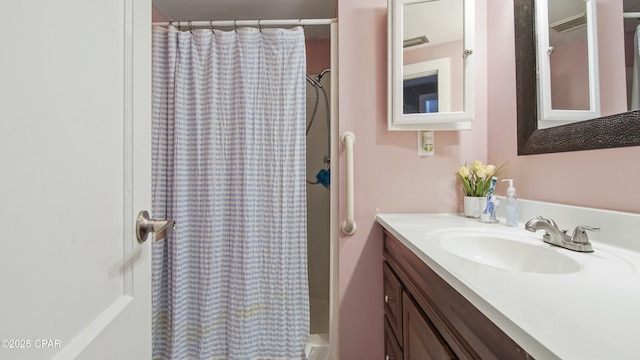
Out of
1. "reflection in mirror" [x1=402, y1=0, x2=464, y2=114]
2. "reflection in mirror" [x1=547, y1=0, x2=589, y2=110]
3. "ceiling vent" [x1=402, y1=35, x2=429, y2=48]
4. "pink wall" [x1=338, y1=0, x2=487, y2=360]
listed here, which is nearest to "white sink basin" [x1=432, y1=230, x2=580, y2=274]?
"pink wall" [x1=338, y1=0, x2=487, y2=360]

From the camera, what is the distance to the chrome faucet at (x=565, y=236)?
24.4 inches

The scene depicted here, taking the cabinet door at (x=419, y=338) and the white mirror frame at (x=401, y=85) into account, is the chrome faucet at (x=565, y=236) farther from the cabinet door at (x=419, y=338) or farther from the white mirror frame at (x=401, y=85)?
the white mirror frame at (x=401, y=85)

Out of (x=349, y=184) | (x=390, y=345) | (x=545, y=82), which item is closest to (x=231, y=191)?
(x=349, y=184)

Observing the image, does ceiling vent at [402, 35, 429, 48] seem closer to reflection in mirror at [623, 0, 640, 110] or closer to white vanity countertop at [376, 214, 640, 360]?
reflection in mirror at [623, 0, 640, 110]

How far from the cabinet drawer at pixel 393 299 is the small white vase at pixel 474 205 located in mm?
455

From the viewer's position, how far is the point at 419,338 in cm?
67

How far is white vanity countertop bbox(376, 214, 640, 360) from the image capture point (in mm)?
277

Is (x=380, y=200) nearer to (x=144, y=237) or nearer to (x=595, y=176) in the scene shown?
(x=595, y=176)

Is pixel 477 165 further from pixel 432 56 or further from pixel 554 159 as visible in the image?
pixel 432 56

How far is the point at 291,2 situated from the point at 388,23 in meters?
0.66

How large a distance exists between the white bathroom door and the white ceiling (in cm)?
110

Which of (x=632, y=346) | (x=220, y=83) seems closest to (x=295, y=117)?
(x=220, y=83)

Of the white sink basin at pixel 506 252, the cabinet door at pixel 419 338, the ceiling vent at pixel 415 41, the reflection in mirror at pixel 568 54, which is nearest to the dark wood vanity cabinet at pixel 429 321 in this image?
the cabinet door at pixel 419 338

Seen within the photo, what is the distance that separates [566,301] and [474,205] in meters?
0.76
